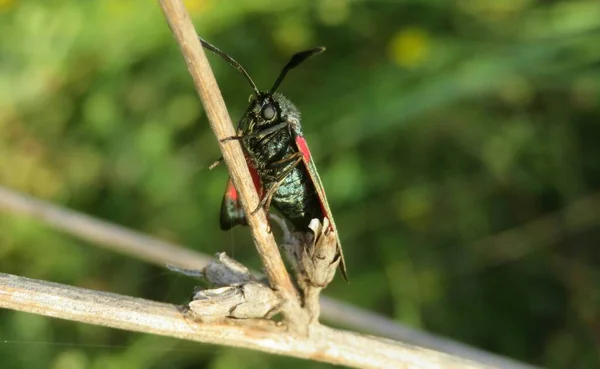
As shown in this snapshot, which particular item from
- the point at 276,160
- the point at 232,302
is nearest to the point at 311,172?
the point at 276,160

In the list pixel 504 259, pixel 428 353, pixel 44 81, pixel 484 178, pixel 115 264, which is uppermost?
pixel 44 81

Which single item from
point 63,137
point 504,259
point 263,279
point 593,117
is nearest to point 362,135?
point 504,259

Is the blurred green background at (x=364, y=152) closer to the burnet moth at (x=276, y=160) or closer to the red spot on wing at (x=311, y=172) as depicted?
the burnet moth at (x=276, y=160)

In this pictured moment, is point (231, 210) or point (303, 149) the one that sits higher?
point (303, 149)

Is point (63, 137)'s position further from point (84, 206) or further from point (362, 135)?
point (362, 135)

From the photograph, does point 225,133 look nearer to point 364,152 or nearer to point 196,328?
point 196,328

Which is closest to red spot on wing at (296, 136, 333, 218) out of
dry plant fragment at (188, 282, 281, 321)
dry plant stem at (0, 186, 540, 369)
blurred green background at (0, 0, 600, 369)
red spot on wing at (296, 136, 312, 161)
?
red spot on wing at (296, 136, 312, 161)
